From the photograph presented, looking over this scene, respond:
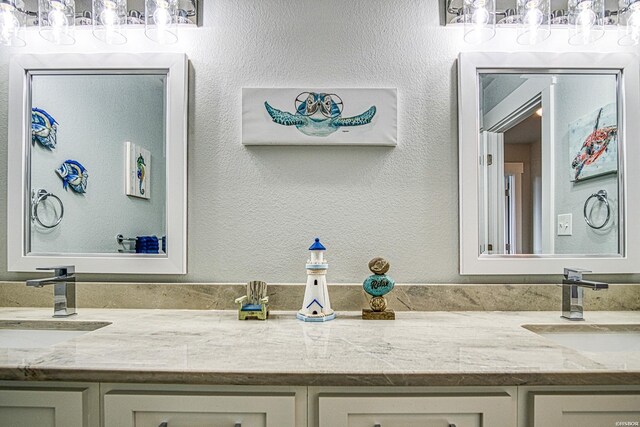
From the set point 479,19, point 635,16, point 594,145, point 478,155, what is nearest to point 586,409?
point 478,155

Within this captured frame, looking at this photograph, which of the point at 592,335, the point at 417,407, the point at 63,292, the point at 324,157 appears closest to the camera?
the point at 417,407

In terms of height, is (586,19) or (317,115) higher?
(586,19)

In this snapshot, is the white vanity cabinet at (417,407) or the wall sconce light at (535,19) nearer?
the white vanity cabinet at (417,407)

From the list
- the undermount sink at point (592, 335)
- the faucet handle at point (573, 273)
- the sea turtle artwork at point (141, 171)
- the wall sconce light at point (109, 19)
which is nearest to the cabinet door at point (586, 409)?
the undermount sink at point (592, 335)

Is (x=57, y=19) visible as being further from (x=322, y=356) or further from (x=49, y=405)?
(x=322, y=356)

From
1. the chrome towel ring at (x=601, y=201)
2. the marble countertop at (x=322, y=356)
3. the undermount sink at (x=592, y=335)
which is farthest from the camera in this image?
the chrome towel ring at (x=601, y=201)

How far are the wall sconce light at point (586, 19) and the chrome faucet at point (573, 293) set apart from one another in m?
0.83

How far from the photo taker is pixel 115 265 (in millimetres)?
1442

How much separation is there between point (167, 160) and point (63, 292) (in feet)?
1.87

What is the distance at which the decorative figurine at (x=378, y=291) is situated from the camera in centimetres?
128

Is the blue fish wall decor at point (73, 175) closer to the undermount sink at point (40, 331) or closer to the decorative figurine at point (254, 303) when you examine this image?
the undermount sink at point (40, 331)

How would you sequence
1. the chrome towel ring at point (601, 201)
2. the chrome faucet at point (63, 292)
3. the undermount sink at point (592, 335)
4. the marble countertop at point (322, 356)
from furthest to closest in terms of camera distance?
the chrome towel ring at point (601, 201), the chrome faucet at point (63, 292), the undermount sink at point (592, 335), the marble countertop at point (322, 356)

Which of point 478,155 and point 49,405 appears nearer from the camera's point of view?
point 49,405

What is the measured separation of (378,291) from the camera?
1.29m
